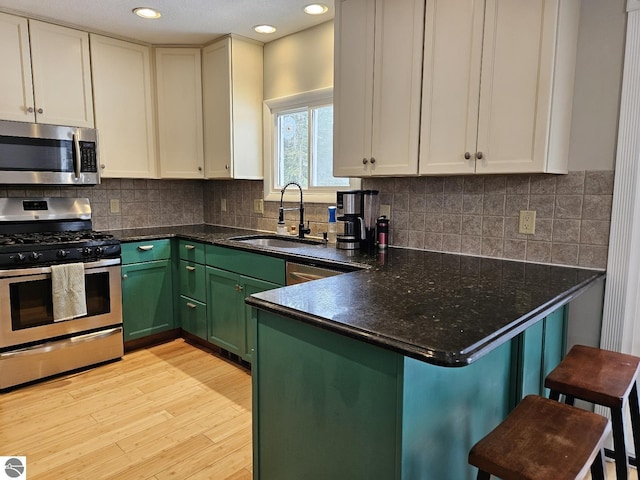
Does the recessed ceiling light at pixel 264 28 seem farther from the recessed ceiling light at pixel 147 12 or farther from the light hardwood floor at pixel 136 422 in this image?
the light hardwood floor at pixel 136 422

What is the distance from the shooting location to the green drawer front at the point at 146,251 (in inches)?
125

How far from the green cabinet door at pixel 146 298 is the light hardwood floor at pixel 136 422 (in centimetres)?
29

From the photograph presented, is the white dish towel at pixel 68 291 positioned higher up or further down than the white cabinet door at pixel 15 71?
further down

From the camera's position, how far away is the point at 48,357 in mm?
2807

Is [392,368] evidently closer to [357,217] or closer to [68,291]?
[357,217]

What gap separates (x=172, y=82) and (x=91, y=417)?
8.41 feet

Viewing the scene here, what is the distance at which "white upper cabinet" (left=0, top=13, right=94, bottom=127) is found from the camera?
2844 millimetres

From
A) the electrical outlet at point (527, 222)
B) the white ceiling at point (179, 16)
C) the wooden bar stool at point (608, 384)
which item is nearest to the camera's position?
the wooden bar stool at point (608, 384)

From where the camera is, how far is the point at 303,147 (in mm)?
3377

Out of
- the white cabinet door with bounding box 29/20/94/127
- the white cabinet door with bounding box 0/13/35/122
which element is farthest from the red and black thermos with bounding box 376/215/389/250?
the white cabinet door with bounding box 0/13/35/122

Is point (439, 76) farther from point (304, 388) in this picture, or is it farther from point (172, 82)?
point (172, 82)

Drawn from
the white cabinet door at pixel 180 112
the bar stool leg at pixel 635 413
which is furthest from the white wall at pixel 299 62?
the bar stool leg at pixel 635 413

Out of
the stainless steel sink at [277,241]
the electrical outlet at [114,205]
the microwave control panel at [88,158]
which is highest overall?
the microwave control panel at [88,158]

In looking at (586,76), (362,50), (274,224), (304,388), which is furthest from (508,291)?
(274,224)
